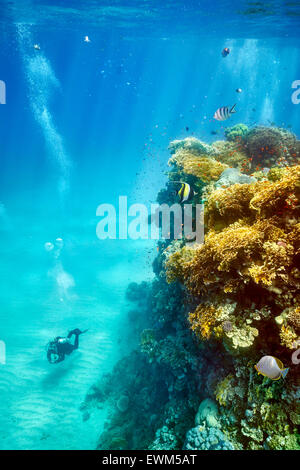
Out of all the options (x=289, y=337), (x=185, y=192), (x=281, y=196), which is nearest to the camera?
(x=289, y=337)

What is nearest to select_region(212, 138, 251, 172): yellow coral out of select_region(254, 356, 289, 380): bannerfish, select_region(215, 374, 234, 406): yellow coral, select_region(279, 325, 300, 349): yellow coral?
select_region(279, 325, 300, 349): yellow coral

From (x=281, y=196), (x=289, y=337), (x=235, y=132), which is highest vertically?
(x=235, y=132)

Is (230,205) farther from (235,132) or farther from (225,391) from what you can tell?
(235,132)

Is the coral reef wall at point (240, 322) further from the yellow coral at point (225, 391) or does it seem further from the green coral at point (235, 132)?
the green coral at point (235, 132)

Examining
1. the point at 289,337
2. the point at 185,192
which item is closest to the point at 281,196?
the point at 185,192

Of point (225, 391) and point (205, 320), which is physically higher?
point (205, 320)

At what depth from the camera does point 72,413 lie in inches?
352

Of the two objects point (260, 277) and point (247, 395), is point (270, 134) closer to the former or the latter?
point (260, 277)

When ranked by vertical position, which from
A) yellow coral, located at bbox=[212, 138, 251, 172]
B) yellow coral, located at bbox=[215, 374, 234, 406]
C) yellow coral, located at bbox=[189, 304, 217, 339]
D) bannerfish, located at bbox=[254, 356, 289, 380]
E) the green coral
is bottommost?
yellow coral, located at bbox=[215, 374, 234, 406]

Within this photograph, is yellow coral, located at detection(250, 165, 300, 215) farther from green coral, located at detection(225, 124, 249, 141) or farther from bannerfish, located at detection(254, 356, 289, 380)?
green coral, located at detection(225, 124, 249, 141)

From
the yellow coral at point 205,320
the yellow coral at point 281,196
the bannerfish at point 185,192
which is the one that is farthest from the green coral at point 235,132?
the yellow coral at point 205,320

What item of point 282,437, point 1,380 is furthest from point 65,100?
point 282,437

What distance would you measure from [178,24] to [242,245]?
95.5 feet

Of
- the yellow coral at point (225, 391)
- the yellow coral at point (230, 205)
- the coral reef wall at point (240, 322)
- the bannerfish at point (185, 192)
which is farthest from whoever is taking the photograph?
the yellow coral at point (230, 205)
